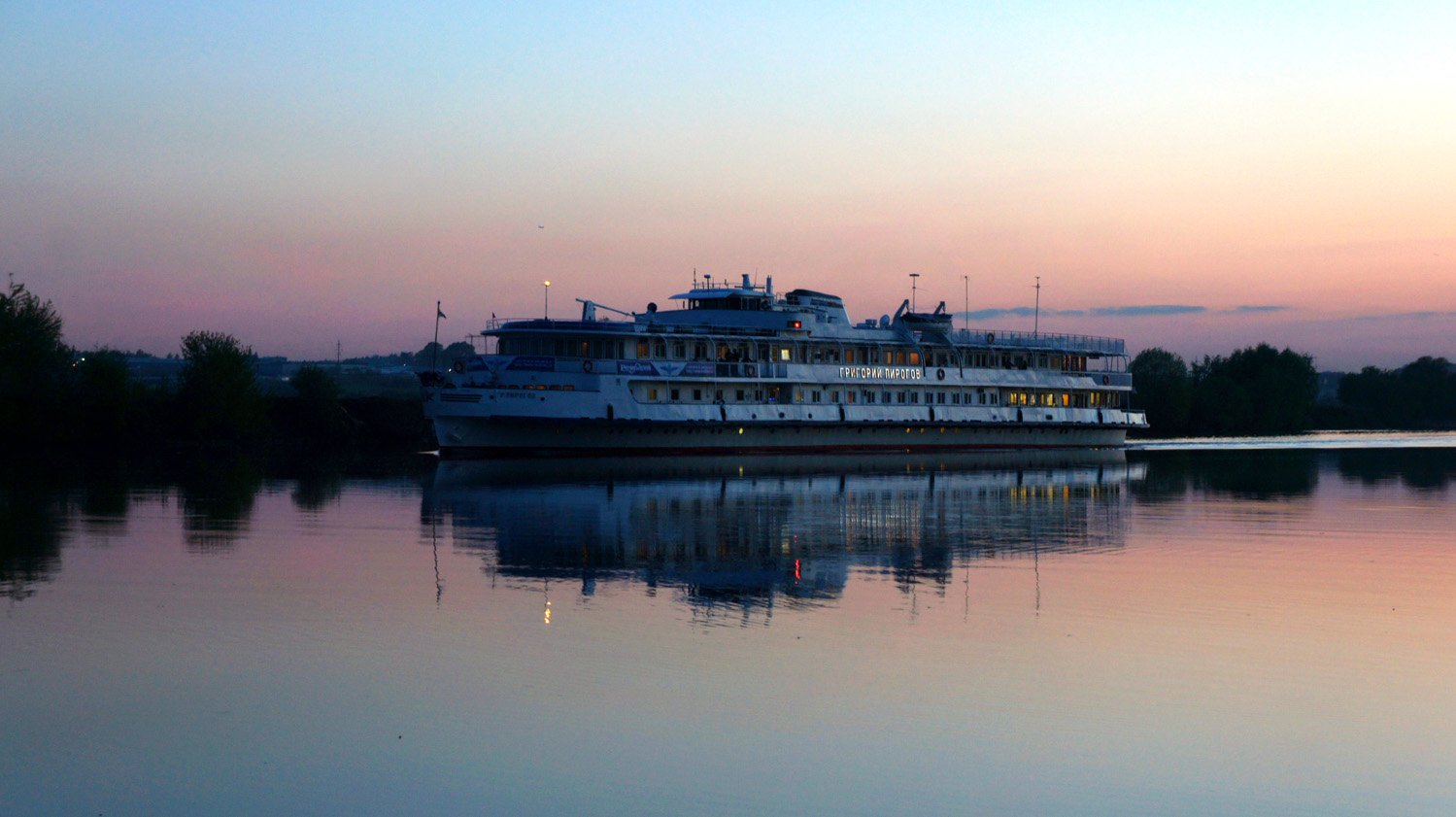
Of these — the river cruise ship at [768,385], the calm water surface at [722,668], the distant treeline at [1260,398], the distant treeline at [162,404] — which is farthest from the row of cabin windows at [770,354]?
the distant treeline at [1260,398]

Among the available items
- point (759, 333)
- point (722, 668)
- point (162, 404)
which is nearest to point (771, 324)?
point (759, 333)

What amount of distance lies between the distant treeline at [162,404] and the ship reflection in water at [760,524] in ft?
94.5

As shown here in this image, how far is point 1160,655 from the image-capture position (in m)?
14.3

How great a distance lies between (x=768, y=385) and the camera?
72.9 metres

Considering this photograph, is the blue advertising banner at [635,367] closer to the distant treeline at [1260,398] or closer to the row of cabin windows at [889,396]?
the row of cabin windows at [889,396]

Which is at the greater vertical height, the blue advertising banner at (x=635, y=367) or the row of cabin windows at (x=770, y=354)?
the row of cabin windows at (x=770, y=354)

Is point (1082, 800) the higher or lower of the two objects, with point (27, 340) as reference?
lower

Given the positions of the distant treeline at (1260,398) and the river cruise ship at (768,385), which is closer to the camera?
the river cruise ship at (768,385)

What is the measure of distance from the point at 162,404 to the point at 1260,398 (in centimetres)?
11544

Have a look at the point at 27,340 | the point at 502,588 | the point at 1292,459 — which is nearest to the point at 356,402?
the point at 27,340

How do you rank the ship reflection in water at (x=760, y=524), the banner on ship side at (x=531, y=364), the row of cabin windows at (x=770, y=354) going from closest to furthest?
the ship reflection in water at (x=760, y=524) < the banner on ship side at (x=531, y=364) < the row of cabin windows at (x=770, y=354)

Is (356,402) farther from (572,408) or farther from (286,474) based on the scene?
(286,474)

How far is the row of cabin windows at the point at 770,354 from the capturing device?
6550 cm

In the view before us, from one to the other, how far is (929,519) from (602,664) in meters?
18.6
